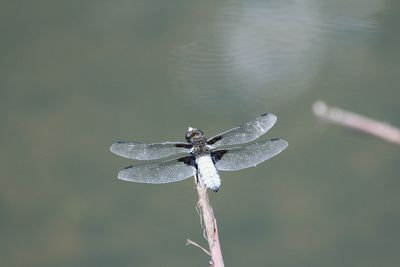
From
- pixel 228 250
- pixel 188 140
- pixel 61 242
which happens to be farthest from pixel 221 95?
pixel 188 140

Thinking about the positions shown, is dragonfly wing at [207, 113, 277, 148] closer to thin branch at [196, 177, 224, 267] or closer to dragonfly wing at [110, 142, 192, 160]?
dragonfly wing at [110, 142, 192, 160]

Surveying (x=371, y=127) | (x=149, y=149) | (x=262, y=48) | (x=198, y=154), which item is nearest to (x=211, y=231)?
(x=371, y=127)

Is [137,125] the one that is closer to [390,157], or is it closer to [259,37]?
[259,37]

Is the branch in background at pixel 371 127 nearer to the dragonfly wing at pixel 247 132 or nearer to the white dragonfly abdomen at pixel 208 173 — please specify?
the white dragonfly abdomen at pixel 208 173

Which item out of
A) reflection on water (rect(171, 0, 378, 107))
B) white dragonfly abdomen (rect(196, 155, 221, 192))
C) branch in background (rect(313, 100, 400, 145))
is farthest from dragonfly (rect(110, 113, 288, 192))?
reflection on water (rect(171, 0, 378, 107))

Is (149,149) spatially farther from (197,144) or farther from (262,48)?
(262,48)
